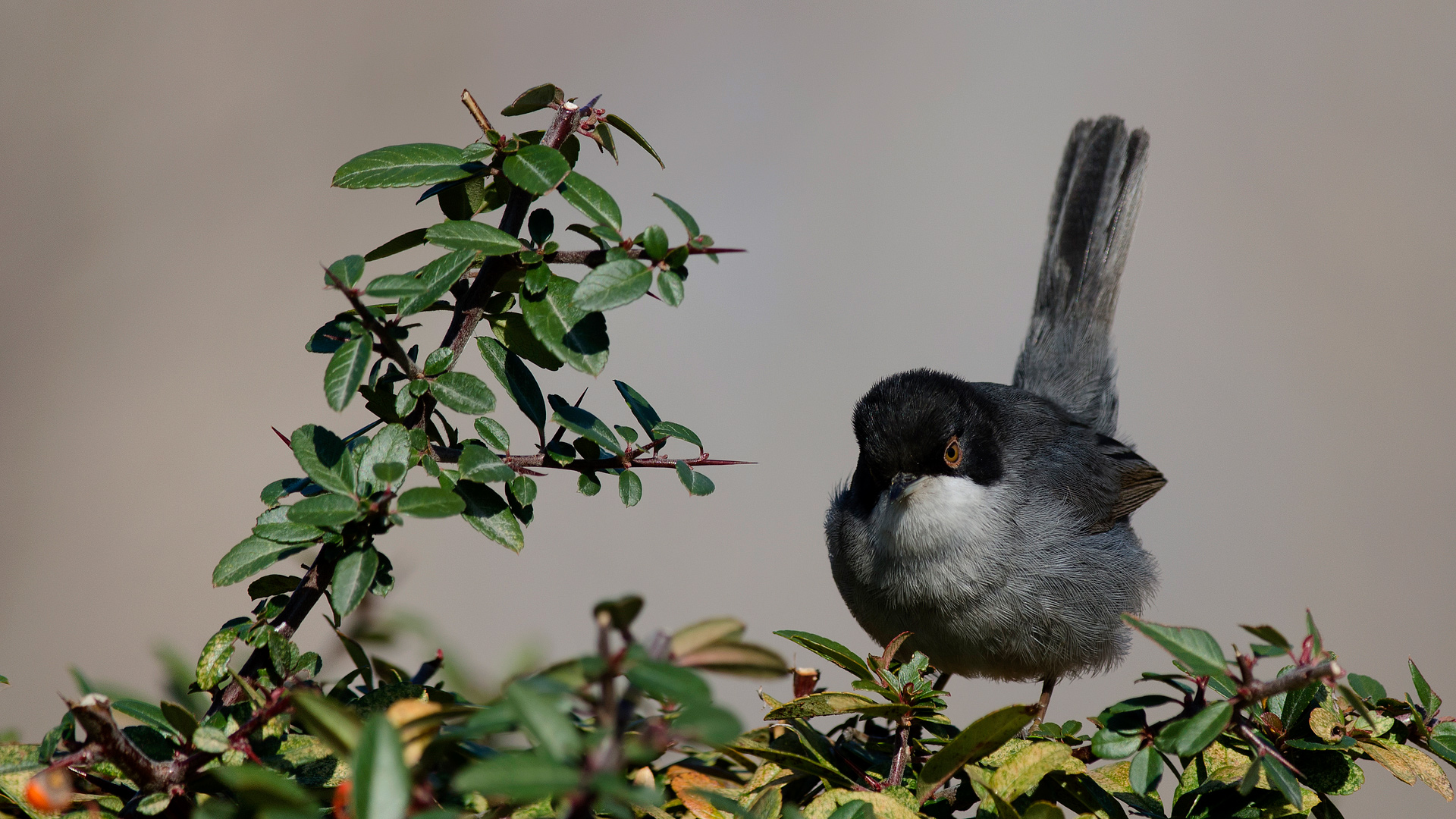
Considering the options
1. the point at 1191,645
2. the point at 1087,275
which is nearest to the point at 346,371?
the point at 1191,645

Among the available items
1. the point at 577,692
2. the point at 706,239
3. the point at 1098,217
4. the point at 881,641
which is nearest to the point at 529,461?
the point at 706,239

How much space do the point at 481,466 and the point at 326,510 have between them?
22 centimetres

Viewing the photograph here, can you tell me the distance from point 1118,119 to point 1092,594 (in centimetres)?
287

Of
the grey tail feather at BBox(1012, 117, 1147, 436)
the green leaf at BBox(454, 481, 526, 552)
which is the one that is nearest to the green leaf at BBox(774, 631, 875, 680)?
the green leaf at BBox(454, 481, 526, 552)

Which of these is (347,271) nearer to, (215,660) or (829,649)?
(215,660)

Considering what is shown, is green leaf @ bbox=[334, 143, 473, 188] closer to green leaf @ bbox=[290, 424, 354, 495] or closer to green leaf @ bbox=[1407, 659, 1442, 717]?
green leaf @ bbox=[290, 424, 354, 495]

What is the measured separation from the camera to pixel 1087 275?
5.32 meters

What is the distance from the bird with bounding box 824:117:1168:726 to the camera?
3.59 m

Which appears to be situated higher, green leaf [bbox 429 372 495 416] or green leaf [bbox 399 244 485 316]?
green leaf [bbox 399 244 485 316]

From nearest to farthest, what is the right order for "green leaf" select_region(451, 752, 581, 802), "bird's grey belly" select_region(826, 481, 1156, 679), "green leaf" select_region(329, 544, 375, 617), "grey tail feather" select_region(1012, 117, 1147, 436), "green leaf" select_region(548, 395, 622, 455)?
"green leaf" select_region(451, 752, 581, 802)
"green leaf" select_region(329, 544, 375, 617)
"green leaf" select_region(548, 395, 622, 455)
"bird's grey belly" select_region(826, 481, 1156, 679)
"grey tail feather" select_region(1012, 117, 1147, 436)

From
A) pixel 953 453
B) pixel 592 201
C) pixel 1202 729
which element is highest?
pixel 592 201

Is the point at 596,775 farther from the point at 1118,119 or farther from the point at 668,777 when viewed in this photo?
the point at 1118,119

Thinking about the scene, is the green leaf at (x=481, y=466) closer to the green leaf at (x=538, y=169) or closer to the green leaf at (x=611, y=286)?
the green leaf at (x=611, y=286)

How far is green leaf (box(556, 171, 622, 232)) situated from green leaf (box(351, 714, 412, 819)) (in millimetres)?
859
